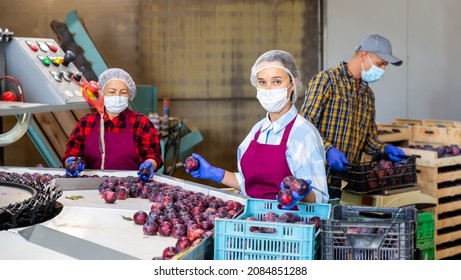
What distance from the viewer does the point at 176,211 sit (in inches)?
106

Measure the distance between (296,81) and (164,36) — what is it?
483cm

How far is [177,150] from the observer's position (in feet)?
20.3

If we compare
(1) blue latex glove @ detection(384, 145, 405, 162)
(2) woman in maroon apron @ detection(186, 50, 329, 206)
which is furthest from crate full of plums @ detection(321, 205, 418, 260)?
(1) blue latex glove @ detection(384, 145, 405, 162)

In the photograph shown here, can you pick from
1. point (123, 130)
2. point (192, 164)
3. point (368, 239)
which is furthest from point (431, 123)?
point (368, 239)

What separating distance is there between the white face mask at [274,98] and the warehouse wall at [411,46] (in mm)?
4511

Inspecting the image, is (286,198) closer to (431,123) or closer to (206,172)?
(206,172)

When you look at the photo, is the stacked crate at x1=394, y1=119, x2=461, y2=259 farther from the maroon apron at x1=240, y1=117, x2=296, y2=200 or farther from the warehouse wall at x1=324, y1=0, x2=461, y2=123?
the warehouse wall at x1=324, y1=0, x2=461, y2=123

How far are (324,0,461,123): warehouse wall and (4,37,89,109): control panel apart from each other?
14.9 ft

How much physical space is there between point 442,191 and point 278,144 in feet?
6.99

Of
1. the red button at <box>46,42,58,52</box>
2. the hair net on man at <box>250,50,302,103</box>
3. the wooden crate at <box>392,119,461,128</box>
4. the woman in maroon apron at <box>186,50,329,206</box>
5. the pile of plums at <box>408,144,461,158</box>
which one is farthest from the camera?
the wooden crate at <box>392,119,461,128</box>

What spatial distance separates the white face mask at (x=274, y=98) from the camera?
301 centimetres

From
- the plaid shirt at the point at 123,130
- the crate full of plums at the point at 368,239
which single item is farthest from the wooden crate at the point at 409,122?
the crate full of plums at the point at 368,239

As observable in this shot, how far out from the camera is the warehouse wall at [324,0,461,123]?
716 centimetres
